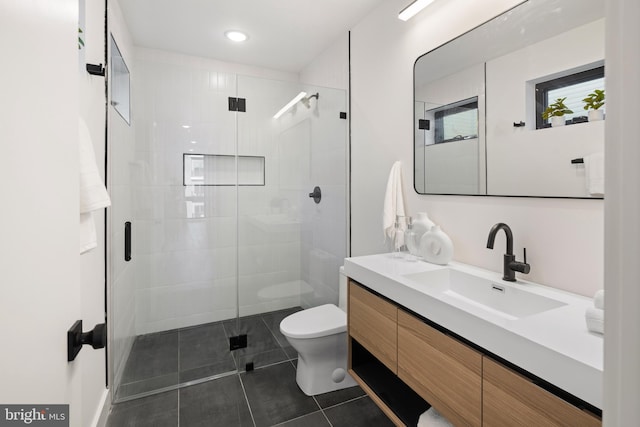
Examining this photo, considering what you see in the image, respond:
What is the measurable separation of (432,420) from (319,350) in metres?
0.82

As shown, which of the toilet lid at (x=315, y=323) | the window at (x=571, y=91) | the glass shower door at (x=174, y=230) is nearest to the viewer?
the window at (x=571, y=91)

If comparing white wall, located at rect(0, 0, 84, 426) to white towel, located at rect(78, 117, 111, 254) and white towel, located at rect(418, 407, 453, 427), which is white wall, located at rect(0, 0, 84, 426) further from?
white towel, located at rect(418, 407, 453, 427)

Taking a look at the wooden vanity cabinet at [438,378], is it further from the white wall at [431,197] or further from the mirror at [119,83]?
the mirror at [119,83]

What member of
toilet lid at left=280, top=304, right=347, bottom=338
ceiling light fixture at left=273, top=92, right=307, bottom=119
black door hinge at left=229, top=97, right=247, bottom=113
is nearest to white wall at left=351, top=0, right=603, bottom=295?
ceiling light fixture at left=273, top=92, right=307, bottom=119

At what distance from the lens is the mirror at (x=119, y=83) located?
1903mm

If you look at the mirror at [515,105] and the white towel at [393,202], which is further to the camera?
the white towel at [393,202]

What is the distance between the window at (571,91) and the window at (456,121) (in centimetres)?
30

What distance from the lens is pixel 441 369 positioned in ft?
3.66

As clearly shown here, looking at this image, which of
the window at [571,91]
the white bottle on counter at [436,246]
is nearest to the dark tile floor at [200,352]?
the white bottle on counter at [436,246]

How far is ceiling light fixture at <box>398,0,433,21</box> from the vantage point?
166 cm

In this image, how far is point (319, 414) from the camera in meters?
1.78

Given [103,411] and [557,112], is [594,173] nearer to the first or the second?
[557,112]

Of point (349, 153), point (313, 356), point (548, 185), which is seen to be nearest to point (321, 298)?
point (313, 356)

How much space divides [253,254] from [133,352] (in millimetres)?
1104
